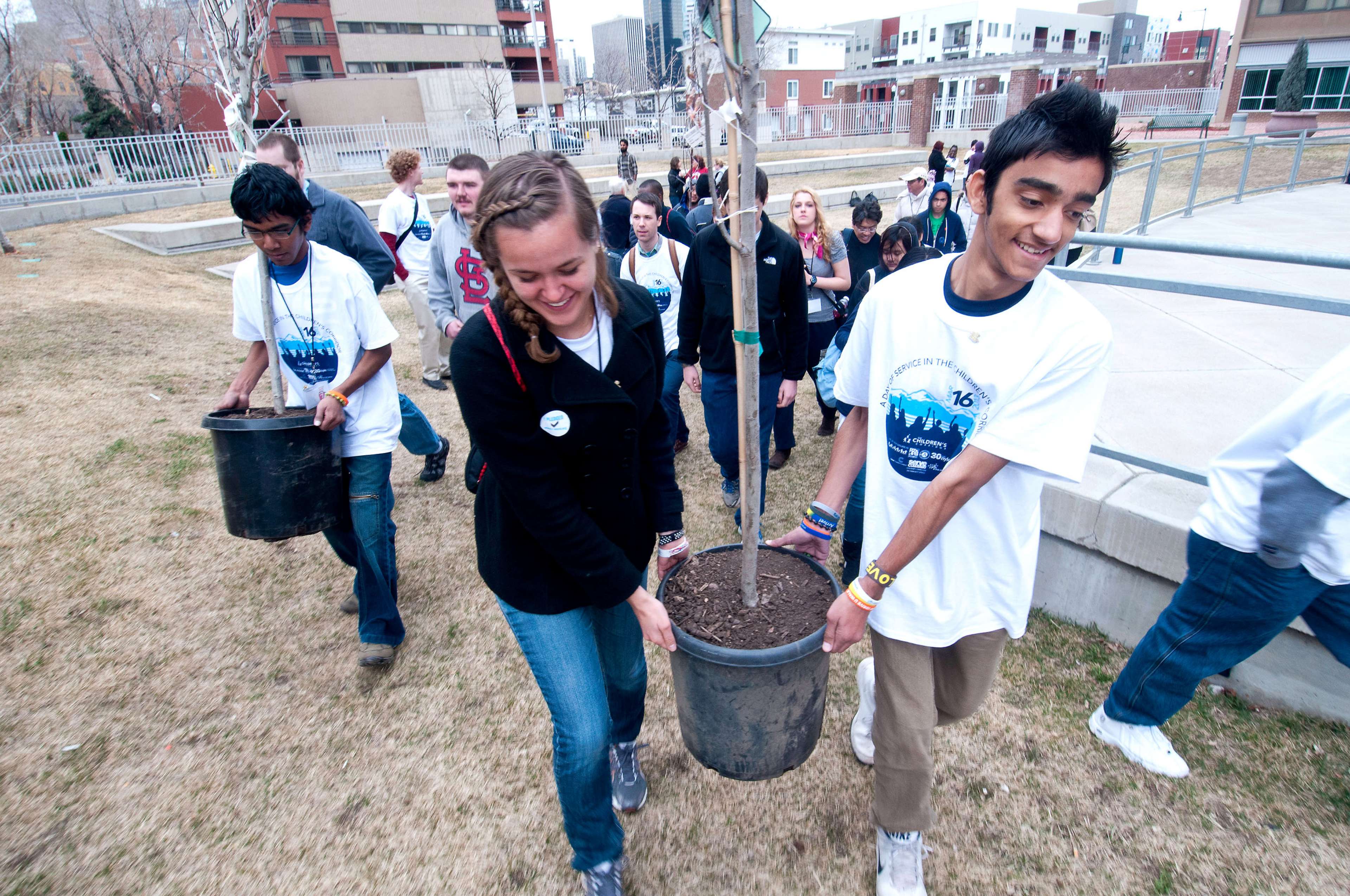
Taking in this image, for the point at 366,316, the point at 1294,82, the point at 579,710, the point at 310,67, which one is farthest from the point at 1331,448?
the point at 310,67

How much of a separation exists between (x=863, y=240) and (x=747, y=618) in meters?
4.27

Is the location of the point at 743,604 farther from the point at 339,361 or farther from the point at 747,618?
the point at 339,361

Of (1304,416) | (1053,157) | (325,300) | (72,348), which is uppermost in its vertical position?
(1053,157)

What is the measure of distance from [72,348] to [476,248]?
→ 7.72 meters

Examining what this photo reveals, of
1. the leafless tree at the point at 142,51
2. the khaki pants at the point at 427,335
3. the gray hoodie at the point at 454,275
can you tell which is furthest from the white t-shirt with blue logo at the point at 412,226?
the leafless tree at the point at 142,51

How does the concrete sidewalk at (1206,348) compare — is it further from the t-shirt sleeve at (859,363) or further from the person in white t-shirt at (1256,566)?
the t-shirt sleeve at (859,363)

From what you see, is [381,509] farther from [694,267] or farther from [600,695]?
Answer: [694,267]

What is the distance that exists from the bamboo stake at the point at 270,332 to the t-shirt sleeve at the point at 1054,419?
2.62 meters

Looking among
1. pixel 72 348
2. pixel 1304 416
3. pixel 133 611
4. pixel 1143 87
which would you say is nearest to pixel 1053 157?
pixel 1304 416

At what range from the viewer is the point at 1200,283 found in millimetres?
2688

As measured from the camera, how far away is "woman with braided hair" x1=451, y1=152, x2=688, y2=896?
1.52m

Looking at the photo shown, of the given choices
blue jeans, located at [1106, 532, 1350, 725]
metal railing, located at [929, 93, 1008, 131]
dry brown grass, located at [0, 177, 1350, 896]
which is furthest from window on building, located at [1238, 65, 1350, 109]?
dry brown grass, located at [0, 177, 1350, 896]

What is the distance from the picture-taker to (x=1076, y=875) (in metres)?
2.11

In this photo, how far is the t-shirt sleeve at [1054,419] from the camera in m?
1.54
